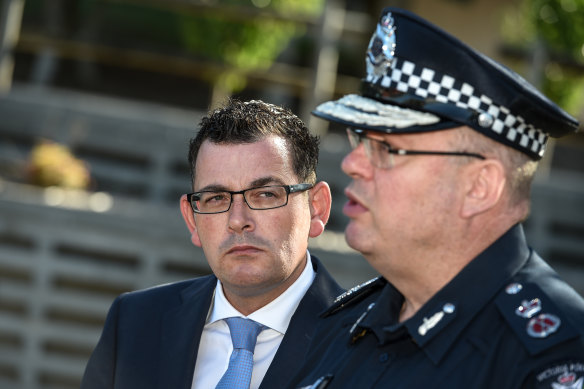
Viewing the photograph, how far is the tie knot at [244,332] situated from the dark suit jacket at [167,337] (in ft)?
0.28

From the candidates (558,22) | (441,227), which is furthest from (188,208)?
(558,22)

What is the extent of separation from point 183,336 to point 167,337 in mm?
81

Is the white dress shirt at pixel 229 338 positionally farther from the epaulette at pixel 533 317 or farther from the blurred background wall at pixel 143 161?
the blurred background wall at pixel 143 161

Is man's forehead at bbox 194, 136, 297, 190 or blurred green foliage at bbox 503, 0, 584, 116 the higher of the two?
blurred green foliage at bbox 503, 0, 584, 116

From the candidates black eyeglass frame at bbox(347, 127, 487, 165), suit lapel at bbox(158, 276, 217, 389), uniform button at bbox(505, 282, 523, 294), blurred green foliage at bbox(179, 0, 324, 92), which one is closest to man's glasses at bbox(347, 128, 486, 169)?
black eyeglass frame at bbox(347, 127, 487, 165)

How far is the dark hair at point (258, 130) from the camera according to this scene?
2514 millimetres

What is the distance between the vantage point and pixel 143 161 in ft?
22.9

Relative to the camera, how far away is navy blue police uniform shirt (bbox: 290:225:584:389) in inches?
57.7

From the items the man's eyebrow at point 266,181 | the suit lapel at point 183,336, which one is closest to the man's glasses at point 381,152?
the man's eyebrow at point 266,181

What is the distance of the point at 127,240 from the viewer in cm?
602

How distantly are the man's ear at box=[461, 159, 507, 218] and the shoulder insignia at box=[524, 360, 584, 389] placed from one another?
30cm

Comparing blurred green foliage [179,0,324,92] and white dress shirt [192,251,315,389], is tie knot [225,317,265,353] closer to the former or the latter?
white dress shirt [192,251,315,389]

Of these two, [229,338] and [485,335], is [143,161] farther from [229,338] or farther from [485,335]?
[485,335]

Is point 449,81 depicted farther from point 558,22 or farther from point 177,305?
point 558,22
